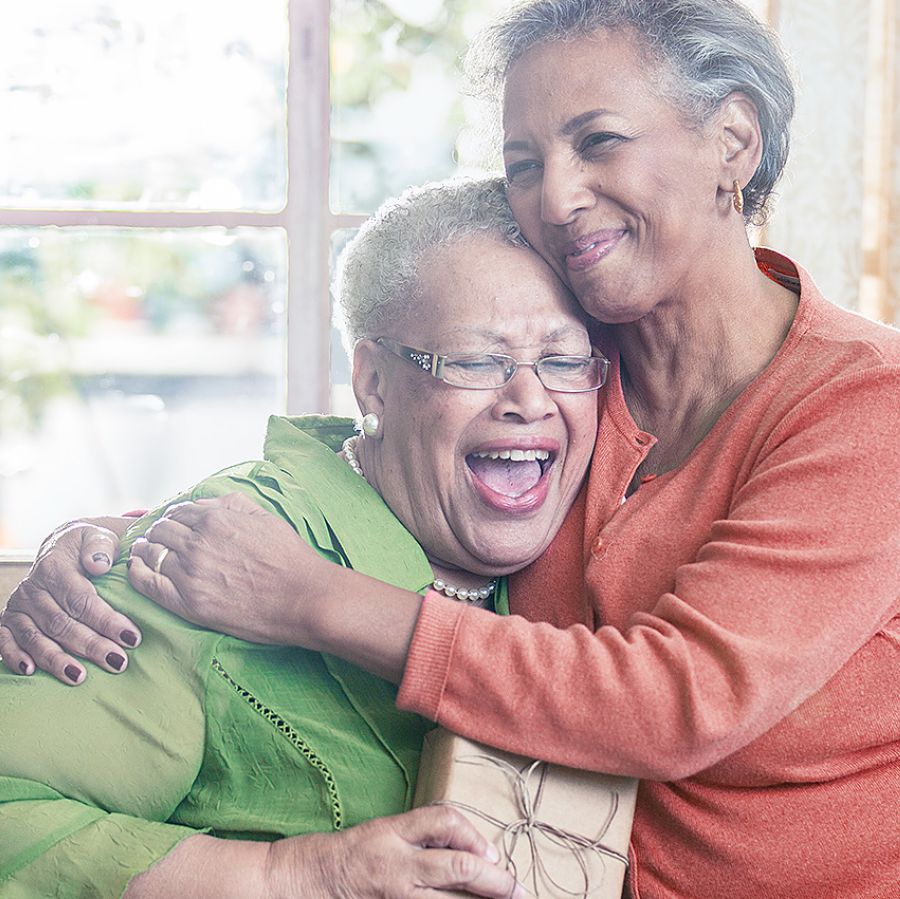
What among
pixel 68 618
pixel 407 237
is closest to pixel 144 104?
pixel 407 237

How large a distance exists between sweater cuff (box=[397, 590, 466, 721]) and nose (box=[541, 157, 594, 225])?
0.52 meters

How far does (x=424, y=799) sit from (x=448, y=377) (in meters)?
0.53

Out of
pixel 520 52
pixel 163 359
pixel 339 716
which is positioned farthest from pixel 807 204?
pixel 339 716

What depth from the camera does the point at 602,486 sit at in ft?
5.41

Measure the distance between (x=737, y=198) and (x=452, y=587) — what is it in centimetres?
65

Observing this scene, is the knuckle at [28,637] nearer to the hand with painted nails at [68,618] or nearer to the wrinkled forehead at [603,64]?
the hand with painted nails at [68,618]

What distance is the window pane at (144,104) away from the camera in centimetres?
295

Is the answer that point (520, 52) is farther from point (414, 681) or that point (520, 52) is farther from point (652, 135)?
point (414, 681)

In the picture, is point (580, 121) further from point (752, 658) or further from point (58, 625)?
point (58, 625)

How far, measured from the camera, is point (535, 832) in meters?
1.35

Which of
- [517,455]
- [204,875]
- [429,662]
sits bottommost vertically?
[204,875]

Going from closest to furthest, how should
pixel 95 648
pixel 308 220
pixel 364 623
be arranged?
pixel 364 623
pixel 95 648
pixel 308 220

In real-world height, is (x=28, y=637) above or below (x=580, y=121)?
below

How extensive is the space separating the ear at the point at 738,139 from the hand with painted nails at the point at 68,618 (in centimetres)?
93
